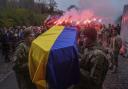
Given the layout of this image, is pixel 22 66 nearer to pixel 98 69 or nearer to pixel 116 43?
pixel 98 69

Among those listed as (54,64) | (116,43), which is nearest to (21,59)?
(54,64)

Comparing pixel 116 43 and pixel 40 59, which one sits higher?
pixel 40 59

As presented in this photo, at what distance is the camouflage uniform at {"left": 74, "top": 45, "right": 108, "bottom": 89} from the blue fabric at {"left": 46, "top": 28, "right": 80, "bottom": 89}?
0.49 feet

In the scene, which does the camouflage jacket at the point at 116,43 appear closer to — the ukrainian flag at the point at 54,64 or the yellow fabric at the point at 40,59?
the yellow fabric at the point at 40,59

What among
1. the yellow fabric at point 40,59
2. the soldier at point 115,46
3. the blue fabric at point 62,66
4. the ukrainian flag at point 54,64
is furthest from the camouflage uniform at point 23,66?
the soldier at point 115,46

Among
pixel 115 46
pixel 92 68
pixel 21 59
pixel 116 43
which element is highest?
pixel 92 68

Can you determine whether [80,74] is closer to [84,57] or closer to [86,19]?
[84,57]

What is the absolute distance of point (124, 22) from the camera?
25.2 m

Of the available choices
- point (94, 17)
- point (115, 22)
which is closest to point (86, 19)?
point (94, 17)

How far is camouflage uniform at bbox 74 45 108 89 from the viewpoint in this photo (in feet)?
23.3

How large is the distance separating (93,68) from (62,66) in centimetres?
52

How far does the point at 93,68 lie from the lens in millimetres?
7105

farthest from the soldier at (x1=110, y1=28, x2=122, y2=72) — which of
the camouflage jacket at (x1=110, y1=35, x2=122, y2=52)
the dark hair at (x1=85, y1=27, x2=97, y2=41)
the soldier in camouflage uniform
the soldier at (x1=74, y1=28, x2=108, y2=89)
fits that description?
the soldier at (x1=74, y1=28, x2=108, y2=89)

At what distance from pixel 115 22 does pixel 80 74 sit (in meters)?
27.8
